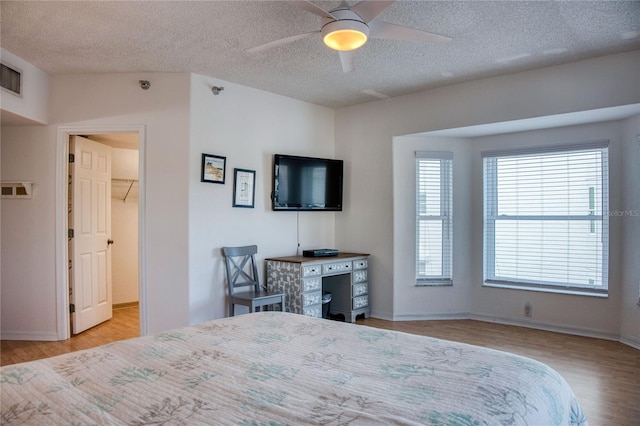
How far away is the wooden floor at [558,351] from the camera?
261 cm

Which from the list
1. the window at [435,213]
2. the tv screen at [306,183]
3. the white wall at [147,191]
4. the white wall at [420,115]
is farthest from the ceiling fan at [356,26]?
the window at [435,213]

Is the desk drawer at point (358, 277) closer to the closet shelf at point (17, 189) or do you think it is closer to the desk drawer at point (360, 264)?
the desk drawer at point (360, 264)

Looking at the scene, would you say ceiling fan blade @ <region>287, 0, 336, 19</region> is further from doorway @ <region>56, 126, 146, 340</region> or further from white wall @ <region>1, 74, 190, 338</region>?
doorway @ <region>56, 126, 146, 340</region>

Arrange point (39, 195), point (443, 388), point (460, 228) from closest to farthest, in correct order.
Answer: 1. point (443, 388)
2. point (39, 195)
3. point (460, 228)

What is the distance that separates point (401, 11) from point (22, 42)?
9.59ft

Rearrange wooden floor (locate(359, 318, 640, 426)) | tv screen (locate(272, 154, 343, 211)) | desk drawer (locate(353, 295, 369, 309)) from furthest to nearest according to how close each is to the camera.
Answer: desk drawer (locate(353, 295, 369, 309))
tv screen (locate(272, 154, 343, 211))
wooden floor (locate(359, 318, 640, 426))

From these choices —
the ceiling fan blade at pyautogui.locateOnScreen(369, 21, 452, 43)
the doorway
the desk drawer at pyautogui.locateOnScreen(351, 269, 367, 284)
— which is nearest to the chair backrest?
the doorway

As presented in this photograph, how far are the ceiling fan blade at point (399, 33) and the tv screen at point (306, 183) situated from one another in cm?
225

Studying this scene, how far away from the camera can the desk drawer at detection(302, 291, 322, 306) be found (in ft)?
13.6

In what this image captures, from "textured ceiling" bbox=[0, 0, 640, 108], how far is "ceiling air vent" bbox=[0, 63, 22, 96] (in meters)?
0.16

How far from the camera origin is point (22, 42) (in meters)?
3.26

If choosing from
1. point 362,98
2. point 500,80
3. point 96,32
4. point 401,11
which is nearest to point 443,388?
point 401,11

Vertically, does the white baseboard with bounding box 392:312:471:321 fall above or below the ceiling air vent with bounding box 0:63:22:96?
below

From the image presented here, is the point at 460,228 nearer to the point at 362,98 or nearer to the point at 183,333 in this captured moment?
the point at 362,98
